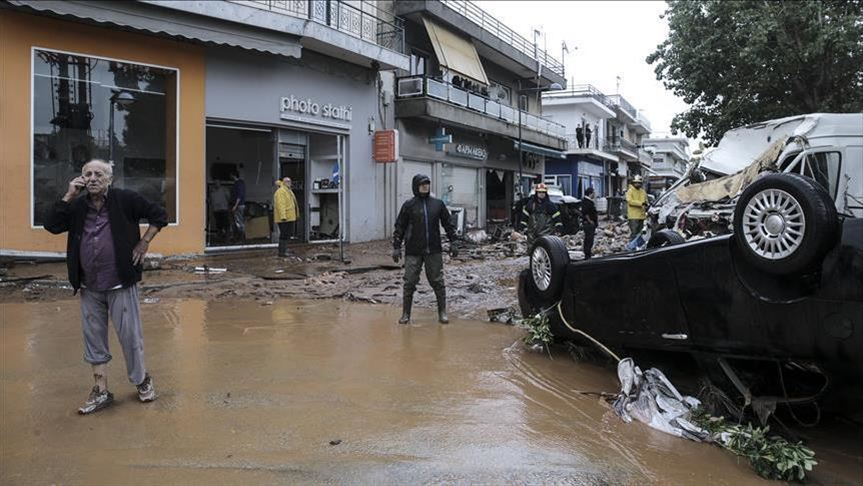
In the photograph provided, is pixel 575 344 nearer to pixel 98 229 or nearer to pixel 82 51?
pixel 98 229

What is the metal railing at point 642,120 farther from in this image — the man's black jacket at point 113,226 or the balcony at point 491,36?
the man's black jacket at point 113,226

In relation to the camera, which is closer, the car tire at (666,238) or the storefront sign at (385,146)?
the car tire at (666,238)

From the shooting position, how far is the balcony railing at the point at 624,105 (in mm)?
47812

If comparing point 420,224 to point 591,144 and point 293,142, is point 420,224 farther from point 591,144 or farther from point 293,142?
point 591,144

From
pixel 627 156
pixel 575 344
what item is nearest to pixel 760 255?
pixel 575 344

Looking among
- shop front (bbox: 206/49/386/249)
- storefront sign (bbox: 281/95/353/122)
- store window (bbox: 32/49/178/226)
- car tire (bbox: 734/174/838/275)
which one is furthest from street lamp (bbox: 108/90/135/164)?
car tire (bbox: 734/174/838/275)

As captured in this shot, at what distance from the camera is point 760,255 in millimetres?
3266

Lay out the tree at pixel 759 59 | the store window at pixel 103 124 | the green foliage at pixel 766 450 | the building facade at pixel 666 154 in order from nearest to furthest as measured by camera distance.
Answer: the green foliage at pixel 766 450 → the store window at pixel 103 124 → the tree at pixel 759 59 → the building facade at pixel 666 154

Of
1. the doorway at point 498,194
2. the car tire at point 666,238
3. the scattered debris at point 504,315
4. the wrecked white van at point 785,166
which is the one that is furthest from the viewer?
the doorway at point 498,194

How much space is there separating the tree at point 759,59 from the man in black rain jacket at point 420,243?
13148 mm

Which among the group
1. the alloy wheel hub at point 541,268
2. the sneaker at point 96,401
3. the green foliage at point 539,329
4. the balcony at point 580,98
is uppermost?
the balcony at point 580,98

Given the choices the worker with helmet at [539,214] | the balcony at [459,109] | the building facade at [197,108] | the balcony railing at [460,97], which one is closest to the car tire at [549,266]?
the worker with helmet at [539,214]

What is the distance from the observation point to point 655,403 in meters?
3.86

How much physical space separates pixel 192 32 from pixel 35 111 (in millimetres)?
3083
